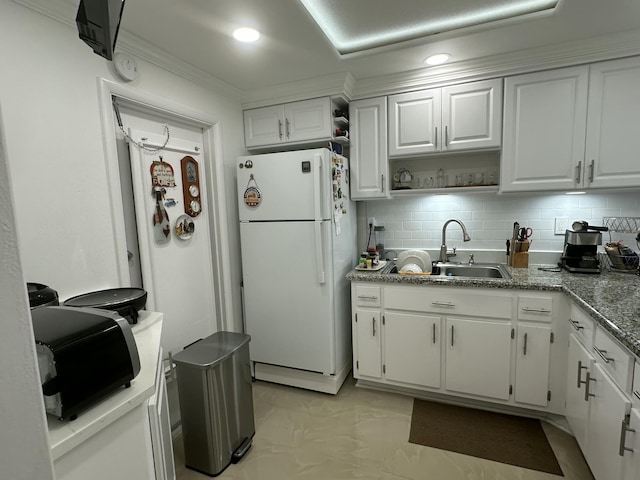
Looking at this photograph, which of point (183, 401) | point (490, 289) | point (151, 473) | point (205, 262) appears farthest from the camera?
point (205, 262)

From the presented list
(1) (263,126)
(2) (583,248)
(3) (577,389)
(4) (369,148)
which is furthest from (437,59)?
(3) (577,389)

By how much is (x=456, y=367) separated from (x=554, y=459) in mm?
660

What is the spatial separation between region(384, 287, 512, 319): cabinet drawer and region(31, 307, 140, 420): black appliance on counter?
1.76m

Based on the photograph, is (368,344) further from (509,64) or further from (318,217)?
(509,64)

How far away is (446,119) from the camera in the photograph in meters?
2.36

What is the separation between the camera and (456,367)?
2238mm

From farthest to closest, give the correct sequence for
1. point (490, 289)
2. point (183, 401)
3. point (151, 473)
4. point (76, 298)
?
point (490, 289) < point (183, 401) < point (76, 298) < point (151, 473)

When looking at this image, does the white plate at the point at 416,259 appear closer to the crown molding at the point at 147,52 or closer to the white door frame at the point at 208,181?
the white door frame at the point at 208,181

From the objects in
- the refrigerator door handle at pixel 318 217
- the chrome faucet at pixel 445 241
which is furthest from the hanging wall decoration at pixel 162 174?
the chrome faucet at pixel 445 241

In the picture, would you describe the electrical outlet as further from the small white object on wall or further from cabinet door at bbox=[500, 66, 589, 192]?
the small white object on wall

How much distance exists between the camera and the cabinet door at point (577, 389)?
1.66 m

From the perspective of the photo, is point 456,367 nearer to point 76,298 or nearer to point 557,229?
point 557,229

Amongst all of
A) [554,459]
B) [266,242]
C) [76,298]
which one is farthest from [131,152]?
[554,459]

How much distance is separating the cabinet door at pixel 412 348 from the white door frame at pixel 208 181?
4.12 ft
